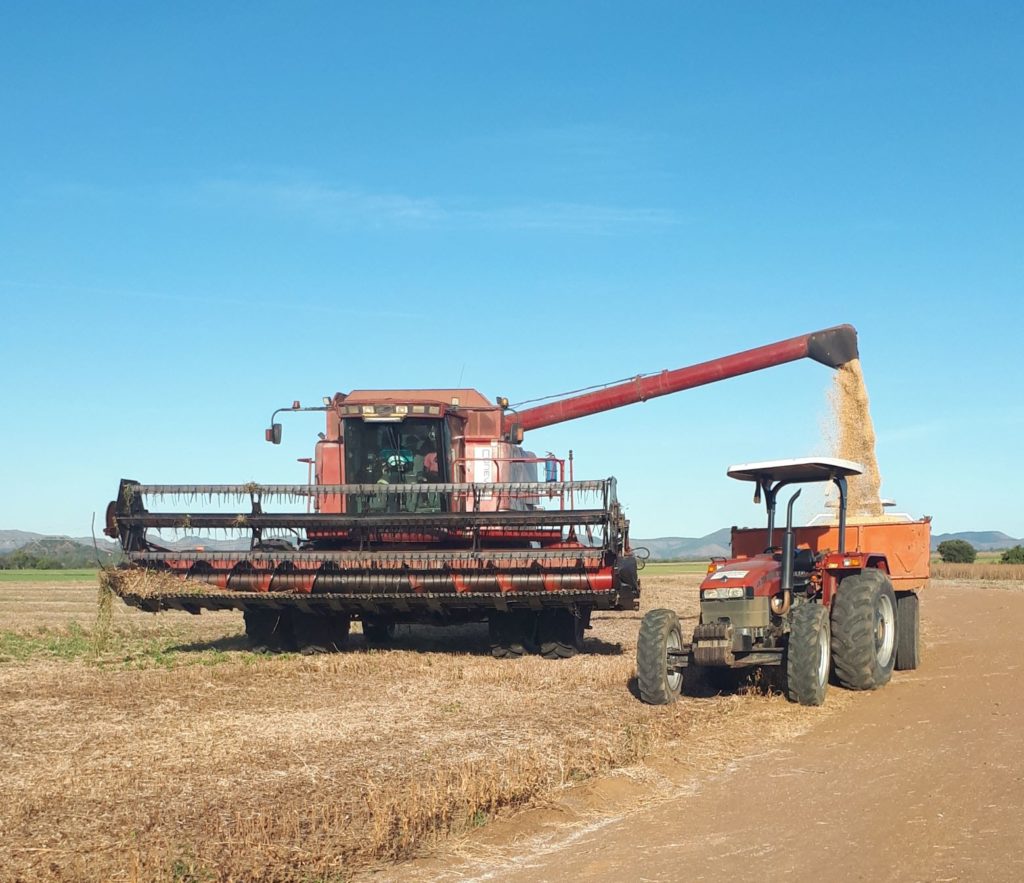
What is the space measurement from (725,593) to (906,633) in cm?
353

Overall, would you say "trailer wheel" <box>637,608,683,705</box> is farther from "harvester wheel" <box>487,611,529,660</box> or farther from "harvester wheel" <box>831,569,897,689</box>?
"harvester wheel" <box>487,611,529,660</box>

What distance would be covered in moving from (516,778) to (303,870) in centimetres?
189

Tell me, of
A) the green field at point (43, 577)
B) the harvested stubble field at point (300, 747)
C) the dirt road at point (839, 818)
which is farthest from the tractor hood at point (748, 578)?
the green field at point (43, 577)

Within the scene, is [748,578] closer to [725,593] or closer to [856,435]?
[725,593]

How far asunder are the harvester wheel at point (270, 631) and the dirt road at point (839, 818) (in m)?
7.03

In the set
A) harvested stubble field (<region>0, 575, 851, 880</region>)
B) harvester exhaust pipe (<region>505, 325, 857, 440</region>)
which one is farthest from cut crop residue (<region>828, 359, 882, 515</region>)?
harvested stubble field (<region>0, 575, 851, 880</region>)

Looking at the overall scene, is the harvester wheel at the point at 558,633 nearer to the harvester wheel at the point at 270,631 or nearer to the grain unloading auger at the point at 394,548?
the grain unloading auger at the point at 394,548

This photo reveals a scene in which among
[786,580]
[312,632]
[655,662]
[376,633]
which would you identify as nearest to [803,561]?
[786,580]

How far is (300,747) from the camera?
7.87 metres

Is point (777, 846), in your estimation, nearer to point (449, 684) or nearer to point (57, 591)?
point (449, 684)

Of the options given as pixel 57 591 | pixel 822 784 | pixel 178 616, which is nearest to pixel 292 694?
pixel 822 784

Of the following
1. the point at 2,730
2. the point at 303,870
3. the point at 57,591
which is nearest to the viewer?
the point at 303,870

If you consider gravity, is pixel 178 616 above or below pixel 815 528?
below

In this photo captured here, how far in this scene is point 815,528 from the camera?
12.6m
